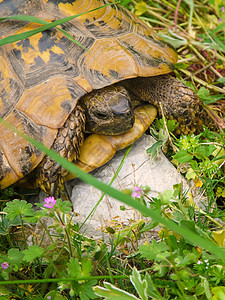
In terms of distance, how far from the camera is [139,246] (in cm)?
179

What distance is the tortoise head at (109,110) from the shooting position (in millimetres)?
2242

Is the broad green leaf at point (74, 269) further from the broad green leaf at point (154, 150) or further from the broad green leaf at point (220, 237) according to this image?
the broad green leaf at point (154, 150)

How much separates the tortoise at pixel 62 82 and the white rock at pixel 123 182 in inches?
5.5

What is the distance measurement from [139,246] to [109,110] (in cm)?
88

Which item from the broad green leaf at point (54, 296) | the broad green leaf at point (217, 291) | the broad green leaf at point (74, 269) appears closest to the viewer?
the broad green leaf at point (217, 291)

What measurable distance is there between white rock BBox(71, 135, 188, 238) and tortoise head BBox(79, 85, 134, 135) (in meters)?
0.21

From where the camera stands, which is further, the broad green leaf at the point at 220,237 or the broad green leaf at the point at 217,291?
the broad green leaf at the point at 220,237

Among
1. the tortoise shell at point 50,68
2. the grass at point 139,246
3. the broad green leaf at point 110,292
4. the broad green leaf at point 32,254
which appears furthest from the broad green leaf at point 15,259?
the tortoise shell at point 50,68

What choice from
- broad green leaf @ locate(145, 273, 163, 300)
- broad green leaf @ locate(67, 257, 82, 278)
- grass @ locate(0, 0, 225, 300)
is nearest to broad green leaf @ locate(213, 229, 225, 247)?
grass @ locate(0, 0, 225, 300)

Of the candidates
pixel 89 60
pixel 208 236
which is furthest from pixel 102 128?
pixel 208 236

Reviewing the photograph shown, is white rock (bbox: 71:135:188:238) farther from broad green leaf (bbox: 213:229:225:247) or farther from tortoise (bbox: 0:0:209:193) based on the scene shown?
broad green leaf (bbox: 213:229:225:247)

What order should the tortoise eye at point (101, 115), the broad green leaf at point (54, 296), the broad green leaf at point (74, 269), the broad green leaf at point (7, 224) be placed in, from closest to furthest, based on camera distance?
1. the broad green leaf at point (74, 269)
2. the broad green leaf at point (54, 296)
3. the broad green leaf at point (7, 224)
4. the tortoise eye at point (101, 115)

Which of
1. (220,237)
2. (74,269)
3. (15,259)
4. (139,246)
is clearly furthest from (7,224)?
(220,237)

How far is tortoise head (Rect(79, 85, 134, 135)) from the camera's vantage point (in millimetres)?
2242
